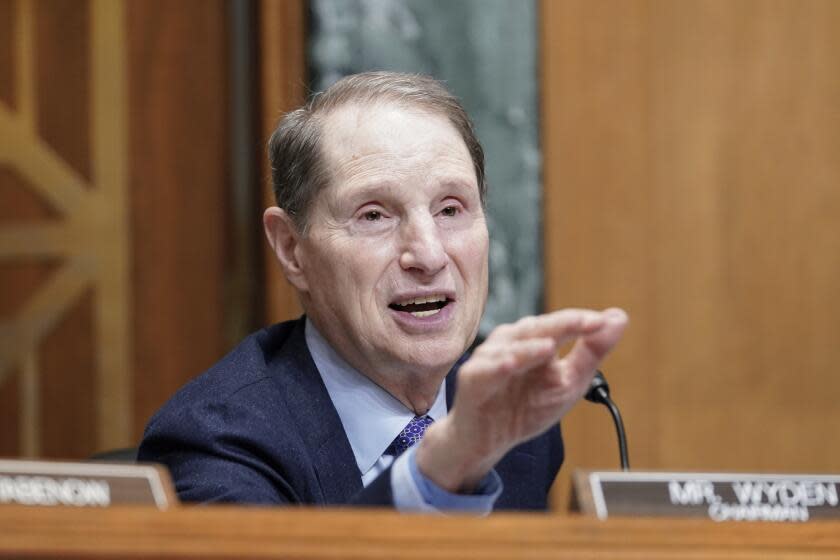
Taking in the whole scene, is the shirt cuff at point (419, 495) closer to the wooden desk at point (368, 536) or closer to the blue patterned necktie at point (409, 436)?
the wooden desk at point (368, 536)

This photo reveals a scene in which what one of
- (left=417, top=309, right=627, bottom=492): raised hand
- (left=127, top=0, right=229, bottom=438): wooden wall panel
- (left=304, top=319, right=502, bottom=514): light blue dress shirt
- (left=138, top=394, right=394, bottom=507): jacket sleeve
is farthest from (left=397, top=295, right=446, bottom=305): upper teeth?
(left=127, top=0, right=229, bottom=438): wooden wall panel

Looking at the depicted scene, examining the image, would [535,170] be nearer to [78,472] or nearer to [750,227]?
[750,227]

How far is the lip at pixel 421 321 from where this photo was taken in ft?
5.55

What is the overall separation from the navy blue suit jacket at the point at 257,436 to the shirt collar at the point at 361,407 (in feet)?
0.10

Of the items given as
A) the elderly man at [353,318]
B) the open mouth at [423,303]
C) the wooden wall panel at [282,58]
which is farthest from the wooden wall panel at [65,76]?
the open mouth at [423,303]

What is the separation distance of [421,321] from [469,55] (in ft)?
5.72

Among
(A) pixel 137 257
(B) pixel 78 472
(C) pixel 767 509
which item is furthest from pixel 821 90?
Answer: (B) pixel 78 472

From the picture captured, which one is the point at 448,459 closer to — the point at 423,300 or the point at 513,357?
the point at 513,357

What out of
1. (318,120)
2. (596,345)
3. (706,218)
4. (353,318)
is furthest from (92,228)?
(596,345)

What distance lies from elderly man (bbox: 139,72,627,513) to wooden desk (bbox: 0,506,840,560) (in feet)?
1.57

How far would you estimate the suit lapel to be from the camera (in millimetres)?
1611

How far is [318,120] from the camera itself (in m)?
1.79

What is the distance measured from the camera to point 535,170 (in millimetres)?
3342

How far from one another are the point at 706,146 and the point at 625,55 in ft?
1.12
